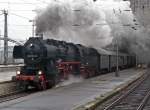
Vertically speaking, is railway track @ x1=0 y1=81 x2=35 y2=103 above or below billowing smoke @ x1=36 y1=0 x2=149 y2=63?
below

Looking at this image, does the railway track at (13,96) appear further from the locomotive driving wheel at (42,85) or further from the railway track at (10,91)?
the locomotive driving wheel at (42,85)

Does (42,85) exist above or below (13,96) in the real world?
above

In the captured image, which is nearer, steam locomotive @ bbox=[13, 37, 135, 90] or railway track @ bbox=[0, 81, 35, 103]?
railway track @ bbox=[0, 81, 35, 103]

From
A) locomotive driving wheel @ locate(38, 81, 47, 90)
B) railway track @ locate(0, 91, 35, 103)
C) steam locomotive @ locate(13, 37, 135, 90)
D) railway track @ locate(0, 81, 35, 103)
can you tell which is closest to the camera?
railway track @ locate(0, 91, 35, 103)

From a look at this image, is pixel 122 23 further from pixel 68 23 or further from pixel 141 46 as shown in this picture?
pixel 68 23

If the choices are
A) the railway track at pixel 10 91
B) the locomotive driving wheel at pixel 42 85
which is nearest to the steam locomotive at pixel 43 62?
the locomotive driving wheel at pixel 42 85

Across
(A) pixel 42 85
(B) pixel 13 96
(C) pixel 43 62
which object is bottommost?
(B) pixel 13 96

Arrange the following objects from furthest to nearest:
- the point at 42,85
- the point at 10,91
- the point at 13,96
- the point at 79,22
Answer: the point at 79,22, the point at 10,91, the point at 42,85, the point at 13,96

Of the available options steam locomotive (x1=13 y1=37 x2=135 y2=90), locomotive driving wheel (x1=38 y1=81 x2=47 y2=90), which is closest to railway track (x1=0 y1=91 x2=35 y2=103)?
steam locomotive (x1=13 y1=37 x2=135 y2=90)

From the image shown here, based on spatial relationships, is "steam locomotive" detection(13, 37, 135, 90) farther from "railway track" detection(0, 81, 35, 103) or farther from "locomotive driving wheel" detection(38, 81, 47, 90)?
"railway track" detection(0, 81, 35, 103)

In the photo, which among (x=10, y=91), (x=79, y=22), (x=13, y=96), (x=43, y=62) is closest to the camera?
(x=13, y=96)

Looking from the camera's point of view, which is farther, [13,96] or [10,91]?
[10,91]

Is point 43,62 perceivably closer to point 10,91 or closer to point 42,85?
point 42,85

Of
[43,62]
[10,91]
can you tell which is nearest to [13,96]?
[10,91]
